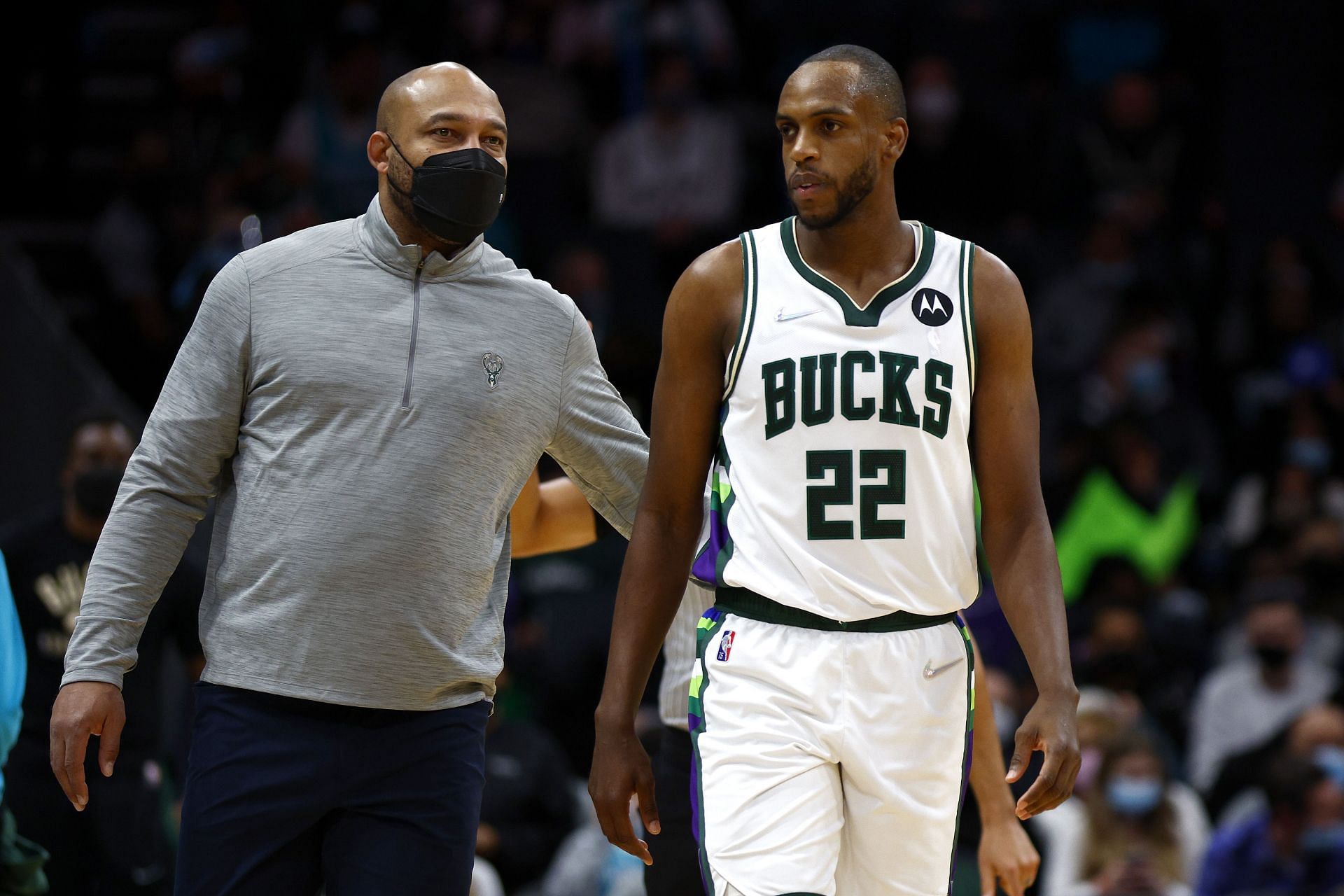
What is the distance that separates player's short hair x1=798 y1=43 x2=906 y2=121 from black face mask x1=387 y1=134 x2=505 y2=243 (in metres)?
0.73

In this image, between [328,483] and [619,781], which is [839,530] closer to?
[619,781]

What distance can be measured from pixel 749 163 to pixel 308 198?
2.91 metres

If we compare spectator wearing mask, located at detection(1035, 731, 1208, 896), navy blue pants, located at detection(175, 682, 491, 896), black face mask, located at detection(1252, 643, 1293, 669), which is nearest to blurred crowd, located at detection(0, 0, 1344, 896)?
black face mask, located at detection(1252, 643, 1293, 669)

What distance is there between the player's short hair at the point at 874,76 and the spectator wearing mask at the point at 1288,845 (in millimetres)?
4249

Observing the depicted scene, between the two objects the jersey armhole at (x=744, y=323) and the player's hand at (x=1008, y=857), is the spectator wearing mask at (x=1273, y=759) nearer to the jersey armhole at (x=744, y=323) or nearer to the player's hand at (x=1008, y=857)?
the player's hand at (x=1008, y=857)

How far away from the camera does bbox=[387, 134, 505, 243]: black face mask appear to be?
4020 mm

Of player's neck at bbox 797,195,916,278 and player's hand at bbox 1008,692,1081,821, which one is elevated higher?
player's neck at bbox 797,195,916,278

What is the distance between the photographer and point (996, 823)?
445 centimetres

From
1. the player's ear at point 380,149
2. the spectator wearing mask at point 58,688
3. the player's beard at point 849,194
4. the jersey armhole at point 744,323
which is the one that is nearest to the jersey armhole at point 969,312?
the player's beard at point 849,194

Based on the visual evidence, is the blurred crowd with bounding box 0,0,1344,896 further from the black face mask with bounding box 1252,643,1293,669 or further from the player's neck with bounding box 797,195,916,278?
the player's neck with bounding box 797,195,916,278

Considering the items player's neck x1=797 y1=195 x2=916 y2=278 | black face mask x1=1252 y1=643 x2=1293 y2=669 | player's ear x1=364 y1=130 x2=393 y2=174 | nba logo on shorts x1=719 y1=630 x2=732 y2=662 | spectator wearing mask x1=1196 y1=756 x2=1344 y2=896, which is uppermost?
player's ear x1=364 y1=130 x2=393 y2=174

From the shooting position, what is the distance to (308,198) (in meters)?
10.6

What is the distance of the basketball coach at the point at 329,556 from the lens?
12.6 ft

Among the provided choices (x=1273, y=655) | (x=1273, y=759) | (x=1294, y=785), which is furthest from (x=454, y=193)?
(x=1273, y=655)
